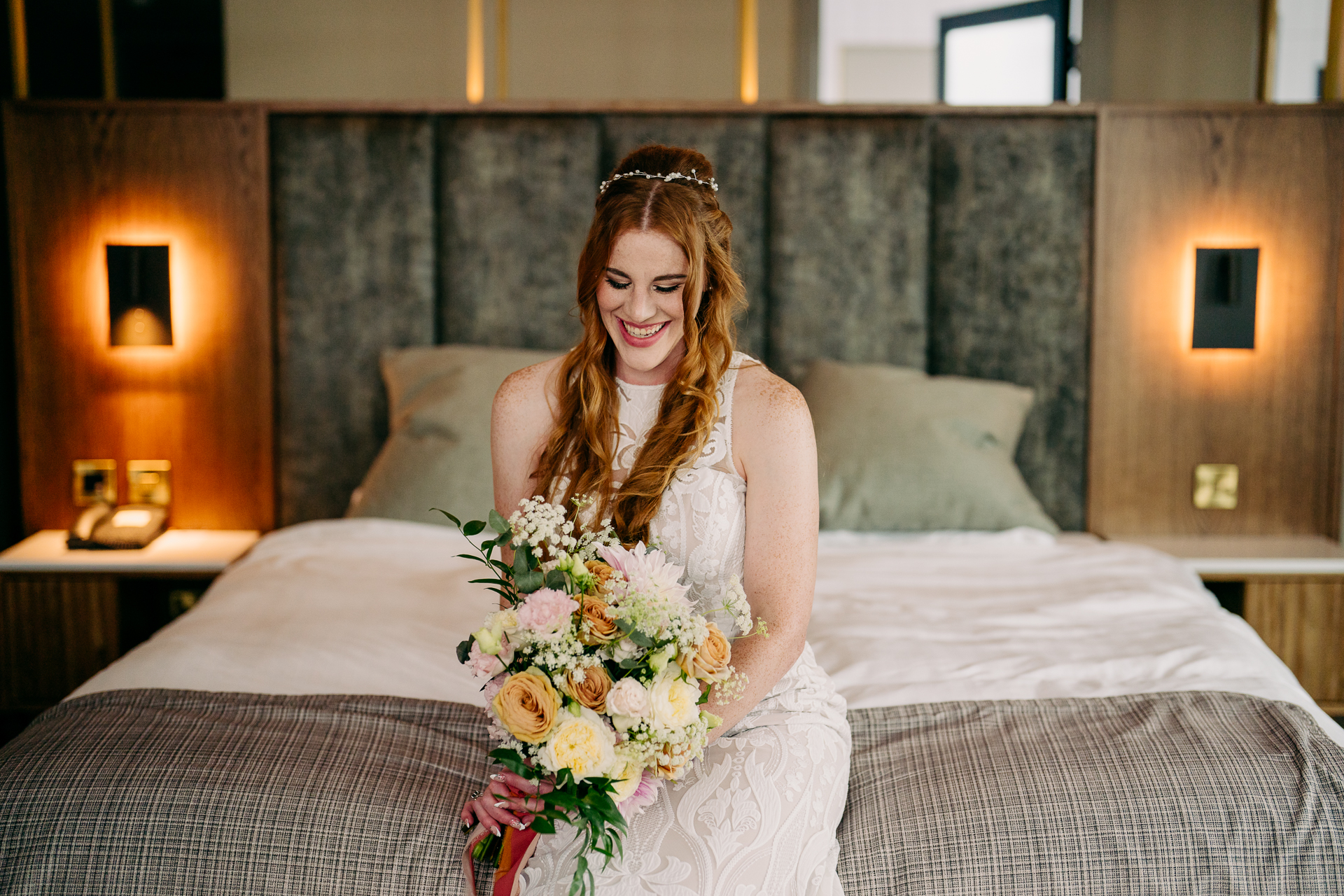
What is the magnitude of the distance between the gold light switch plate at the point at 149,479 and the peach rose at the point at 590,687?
2610mm

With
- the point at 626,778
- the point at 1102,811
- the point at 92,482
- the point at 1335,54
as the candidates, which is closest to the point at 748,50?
the point at 1335,54

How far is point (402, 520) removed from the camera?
2.84 metres

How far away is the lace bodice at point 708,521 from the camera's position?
1.60m

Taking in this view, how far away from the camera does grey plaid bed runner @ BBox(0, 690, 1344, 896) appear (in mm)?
1405

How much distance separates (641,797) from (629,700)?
0.18 m

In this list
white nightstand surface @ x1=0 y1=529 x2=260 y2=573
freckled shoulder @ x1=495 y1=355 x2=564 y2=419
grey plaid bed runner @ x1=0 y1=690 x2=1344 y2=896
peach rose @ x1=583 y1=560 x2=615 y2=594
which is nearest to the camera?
peach rose @ x1=583 y1=560 x2=615 y2=594

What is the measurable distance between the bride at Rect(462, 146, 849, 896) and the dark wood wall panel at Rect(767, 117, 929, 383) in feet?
5.22

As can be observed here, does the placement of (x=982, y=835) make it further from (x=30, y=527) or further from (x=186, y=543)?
(x=30, y=527)

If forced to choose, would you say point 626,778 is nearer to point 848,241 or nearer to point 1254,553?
point 848,241

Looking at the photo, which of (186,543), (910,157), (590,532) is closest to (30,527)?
(186,543)

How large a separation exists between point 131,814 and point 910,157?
9.11ft

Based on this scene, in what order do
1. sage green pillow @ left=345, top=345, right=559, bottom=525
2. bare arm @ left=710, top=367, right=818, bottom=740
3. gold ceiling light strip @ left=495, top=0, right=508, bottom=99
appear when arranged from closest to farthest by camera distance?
bare arm @ left=710, top=367, right=818, bottom=740
sage green pillow @ left=345, top=345, right=559, bottom=525
gold ceiling light strip @ left=495, top=0, right=508, bottom=99

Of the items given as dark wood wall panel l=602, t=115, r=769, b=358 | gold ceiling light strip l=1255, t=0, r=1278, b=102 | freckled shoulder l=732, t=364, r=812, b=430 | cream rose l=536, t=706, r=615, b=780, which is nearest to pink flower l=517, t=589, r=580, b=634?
cream rose l=536, t=706, r=615, b=780

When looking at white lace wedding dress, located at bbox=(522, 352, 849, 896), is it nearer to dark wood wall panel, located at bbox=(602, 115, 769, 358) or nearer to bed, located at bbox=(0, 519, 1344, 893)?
bed, located at bbox=(0, 519, 1344, 893)
